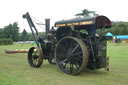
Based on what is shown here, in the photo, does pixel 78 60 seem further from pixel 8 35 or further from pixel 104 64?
pixel 8 35

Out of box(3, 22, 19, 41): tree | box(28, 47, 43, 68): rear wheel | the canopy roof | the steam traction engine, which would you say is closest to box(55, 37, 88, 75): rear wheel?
the steam traction engine

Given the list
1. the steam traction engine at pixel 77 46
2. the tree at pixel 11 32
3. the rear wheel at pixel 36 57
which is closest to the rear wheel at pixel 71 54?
the steam traction engine at pixel 77 46

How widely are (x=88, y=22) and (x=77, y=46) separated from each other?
0.96 meters

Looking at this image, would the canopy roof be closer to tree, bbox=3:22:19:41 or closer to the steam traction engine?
the steam traction engine

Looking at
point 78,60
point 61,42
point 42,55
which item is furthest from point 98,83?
point 42,55

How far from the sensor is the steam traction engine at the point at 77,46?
20.6 ft

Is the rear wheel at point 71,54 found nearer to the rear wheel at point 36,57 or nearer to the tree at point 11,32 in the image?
the rear wheel at point 36,57

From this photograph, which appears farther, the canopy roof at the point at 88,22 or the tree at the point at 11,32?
the tree at the point at 11,32

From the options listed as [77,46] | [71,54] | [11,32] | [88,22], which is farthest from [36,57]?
[11,32]

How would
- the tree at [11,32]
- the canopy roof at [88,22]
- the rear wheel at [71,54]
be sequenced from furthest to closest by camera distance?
the tree at [11,32], the canopy roof at [88,22], the rear wheel at [71,54]

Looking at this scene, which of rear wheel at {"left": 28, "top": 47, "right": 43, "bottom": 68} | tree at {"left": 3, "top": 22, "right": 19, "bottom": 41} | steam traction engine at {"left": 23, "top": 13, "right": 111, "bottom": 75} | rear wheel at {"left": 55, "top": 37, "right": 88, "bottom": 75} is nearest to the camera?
rear wheel at {"left": 55, "top": 37, "right": 88, "bottom": 75}

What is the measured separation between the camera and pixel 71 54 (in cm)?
649

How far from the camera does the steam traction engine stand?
6.28 metres

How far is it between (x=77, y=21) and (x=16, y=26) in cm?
6702
